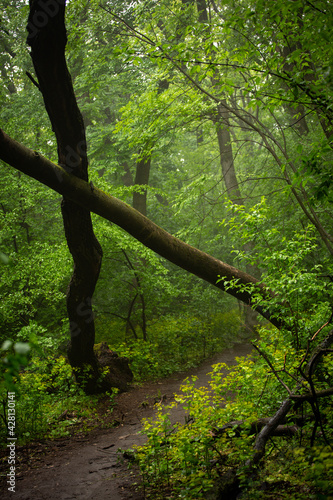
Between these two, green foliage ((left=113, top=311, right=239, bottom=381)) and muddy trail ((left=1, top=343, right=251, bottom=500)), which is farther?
green foliage ((left=113, top=311, right=239, bottom=381))

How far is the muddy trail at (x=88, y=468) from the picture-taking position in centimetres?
324

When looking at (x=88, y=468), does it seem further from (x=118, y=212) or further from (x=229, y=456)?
(x=118, y=212)

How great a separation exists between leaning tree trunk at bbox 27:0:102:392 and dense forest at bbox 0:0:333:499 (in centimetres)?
2

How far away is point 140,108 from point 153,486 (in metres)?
6.06

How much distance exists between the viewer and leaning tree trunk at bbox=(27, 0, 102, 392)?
10.1 ft

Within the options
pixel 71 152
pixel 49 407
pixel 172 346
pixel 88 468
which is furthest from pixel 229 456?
pixel 172 346

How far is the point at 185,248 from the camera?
197 inches

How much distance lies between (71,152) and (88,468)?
3.86m

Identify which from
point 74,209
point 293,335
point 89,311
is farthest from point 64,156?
point 293,335

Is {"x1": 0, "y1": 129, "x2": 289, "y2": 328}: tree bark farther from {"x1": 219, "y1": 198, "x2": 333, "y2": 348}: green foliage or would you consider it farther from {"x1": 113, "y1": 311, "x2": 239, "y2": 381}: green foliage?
{"x1": 113, "y1": 311, "x2": 239, "y2": 381}: green foliage

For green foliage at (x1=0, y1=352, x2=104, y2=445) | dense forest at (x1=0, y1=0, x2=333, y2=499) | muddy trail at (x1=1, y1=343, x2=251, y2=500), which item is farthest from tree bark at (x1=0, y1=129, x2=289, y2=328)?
muddy trail at (x1=1, y1=343, x2=251, y2=500)

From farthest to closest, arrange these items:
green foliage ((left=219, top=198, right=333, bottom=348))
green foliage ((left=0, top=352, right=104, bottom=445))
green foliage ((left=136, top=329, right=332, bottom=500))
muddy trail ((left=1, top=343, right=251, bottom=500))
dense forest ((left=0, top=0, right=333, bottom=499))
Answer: green foliage ((left=0, top=352, right=104, bottom=445)) → green foliage ((left=219, top=198, right=333, bottom=348)) → muddy trail ((left=1, top=343, right=251, bottom=500)) → dense forest ((left=0, top=0, right=333, bottom=499)) → green foliage ((left=136, top=329, right=332, bottom=500))

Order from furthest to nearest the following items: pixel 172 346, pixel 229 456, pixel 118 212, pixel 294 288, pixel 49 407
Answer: pixel 172 346
pixel 49 407
pixel 118 212
pixel 294 288
pixel 229 456

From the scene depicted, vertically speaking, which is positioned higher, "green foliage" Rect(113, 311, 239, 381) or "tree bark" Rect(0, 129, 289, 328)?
"tree bark" Rect(0, 129, 289, 328)
